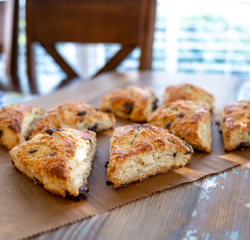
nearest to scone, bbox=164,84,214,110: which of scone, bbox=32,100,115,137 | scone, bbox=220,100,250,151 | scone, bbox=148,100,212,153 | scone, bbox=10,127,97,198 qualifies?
scone, bbox=148,100,212,153

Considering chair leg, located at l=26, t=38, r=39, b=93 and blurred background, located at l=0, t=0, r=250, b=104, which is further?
blurred background, located at l=0, t=0, r=250, b=104

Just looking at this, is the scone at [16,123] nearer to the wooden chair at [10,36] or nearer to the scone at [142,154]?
the scone at [142,154]

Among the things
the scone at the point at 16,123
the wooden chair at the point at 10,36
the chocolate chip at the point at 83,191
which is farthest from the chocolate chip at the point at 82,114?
the wooden chair at the point at 10,36

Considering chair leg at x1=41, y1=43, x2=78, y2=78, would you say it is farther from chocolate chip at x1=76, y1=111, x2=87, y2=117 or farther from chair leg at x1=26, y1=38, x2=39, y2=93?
chocolate chip at x1=76, y1=111, x2=87, y2=117

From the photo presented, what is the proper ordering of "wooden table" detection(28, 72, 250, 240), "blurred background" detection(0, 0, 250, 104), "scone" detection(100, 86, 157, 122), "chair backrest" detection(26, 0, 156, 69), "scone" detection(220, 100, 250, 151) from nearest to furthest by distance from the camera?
"wooden table" detection(28, 72, 250, 240) → "scone" detection(220, 100, 250, 151) → "scone" detection(100, 86, 157, 122) → "chair backrest" detection(26, 0, 156, 69) → "blurred background" detection(0, 0, 250, 104)

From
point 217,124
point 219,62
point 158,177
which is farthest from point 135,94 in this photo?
point 219,62

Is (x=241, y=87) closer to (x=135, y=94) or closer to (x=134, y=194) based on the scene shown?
(x=135, y=94)

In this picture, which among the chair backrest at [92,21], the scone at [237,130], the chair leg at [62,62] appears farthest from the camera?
the chair leg at [62,62]

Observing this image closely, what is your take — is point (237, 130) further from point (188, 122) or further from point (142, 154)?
point (142, 154)
